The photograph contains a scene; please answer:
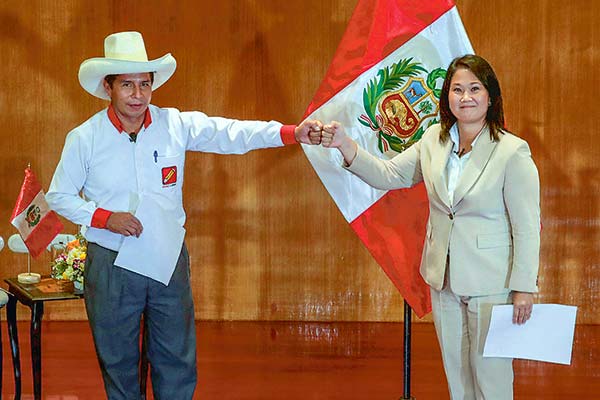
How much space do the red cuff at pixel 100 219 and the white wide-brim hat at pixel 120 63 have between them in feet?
1.60

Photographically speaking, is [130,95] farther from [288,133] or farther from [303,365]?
[303,365]

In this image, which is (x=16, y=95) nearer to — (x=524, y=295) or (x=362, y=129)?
(x=362, y=129)

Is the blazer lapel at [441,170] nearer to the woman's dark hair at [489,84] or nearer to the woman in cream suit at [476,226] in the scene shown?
the woman in cream suit at [476,226]

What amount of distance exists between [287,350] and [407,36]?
2.29 m

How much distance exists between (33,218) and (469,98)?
2.14m

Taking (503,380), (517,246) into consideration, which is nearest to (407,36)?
(517,246)

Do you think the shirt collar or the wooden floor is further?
the wooden floor

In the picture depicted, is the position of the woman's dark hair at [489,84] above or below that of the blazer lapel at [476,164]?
above

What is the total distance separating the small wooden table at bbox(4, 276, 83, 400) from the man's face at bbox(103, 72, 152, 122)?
103 cm

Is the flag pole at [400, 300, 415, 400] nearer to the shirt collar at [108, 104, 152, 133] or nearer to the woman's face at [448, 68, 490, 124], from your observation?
the woman's face at [448, 68, 490, 124]

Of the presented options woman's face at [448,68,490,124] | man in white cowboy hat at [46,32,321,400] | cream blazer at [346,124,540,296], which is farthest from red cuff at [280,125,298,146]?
woman's face at [448,68,490,124]

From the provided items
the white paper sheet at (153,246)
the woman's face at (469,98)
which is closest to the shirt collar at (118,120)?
the white paper sheet at (153,246)

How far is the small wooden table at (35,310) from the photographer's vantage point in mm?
3715

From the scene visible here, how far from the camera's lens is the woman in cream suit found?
2787 mm
